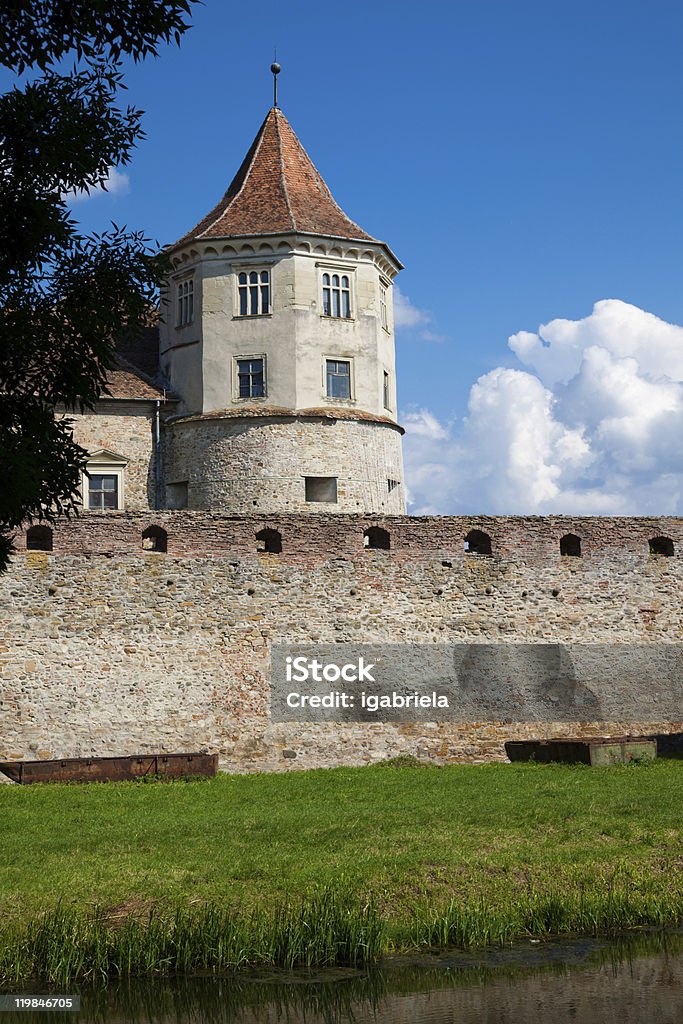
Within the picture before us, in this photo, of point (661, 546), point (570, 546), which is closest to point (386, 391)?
point (570, 546)

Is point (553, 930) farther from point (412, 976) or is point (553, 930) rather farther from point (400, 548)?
point (400, 548)

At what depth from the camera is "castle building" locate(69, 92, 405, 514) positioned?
32.1 metres

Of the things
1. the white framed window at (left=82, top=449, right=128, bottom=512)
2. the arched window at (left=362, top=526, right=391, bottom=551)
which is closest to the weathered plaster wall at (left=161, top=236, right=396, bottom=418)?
the white framed window at (left=82, top=449, right=128, bottom=512)

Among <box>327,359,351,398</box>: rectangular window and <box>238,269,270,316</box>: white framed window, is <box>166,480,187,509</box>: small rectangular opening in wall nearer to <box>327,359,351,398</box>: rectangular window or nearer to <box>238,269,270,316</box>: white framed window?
<box>327,359,351,398</box>: rectangular window

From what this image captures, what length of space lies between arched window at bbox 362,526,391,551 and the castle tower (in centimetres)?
674

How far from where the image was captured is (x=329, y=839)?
15133mm

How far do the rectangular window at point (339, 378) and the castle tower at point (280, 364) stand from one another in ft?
0.13

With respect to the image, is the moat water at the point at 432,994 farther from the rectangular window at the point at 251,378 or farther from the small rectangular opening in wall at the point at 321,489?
the rectangular window at the point at 251,378

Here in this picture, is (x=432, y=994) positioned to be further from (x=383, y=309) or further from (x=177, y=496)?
(x=383, y=309)

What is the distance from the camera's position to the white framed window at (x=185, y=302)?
3388cm

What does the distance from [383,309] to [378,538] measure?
11758 millimetres

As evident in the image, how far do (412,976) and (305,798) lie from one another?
25.7 ft

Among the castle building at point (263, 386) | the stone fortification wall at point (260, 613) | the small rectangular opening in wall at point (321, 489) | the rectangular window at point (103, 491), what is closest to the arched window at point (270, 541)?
the stone fortification wall at point (260, 613)

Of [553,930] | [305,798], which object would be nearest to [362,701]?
[305,798]
